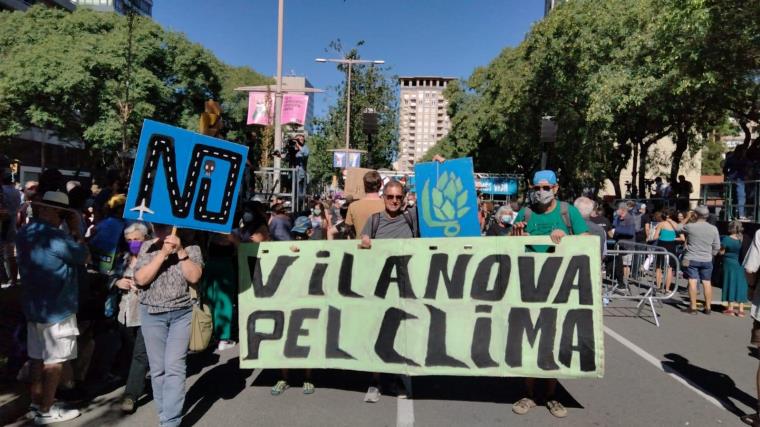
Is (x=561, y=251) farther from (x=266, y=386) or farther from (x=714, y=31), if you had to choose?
(x=714, y=31)

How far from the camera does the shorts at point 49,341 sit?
4.16 meters

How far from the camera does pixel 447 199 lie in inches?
209

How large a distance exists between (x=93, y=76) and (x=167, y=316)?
29615 millimetres

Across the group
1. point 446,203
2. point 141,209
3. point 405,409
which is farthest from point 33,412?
point 446,203

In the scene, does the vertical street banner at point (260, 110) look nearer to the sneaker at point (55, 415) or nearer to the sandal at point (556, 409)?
the sneaker at point (55, 415)

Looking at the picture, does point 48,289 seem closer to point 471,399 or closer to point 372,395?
point 372,395

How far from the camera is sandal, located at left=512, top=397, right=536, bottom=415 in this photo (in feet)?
15.2

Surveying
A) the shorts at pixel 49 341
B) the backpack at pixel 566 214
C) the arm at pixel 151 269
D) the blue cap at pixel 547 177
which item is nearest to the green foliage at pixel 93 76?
the shorts at pixel 49 341

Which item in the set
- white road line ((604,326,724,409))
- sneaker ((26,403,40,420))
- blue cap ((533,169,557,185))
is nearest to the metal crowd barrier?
white road line ((604,326,724,409))

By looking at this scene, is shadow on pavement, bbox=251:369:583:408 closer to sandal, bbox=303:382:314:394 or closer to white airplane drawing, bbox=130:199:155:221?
sandal, bbox=303:382:314:394

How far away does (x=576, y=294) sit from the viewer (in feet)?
14.7

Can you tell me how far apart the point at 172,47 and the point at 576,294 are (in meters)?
33.8

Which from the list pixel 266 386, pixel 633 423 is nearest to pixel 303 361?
pixel 266 386

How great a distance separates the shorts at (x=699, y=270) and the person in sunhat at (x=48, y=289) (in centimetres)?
906
